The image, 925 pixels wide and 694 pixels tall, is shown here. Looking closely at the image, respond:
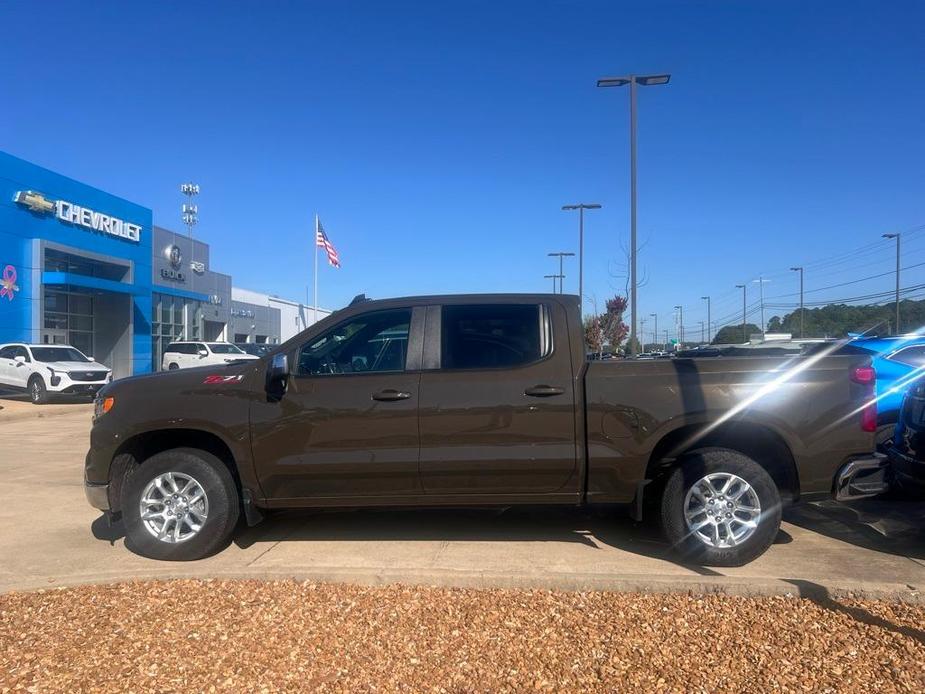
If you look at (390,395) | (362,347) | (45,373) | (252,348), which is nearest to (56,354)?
(45,373)

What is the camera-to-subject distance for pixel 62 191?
25094 millimetres

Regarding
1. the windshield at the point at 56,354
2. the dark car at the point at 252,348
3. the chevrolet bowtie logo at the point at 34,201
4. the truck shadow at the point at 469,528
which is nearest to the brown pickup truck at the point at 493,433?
the truck shadow at the point at 469,528

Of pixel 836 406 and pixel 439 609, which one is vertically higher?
pixel 836 406

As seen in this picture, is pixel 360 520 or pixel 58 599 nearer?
pixel 58 599

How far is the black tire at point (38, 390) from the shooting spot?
18092 mm

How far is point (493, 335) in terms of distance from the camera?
497 cm

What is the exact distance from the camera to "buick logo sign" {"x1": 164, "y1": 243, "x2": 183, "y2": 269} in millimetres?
32938

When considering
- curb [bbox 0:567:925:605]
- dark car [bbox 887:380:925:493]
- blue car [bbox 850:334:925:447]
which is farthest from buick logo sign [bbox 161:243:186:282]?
dark car [bbox 887:380:925:493]

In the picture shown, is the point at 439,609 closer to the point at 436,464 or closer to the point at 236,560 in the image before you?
the point at 436,464

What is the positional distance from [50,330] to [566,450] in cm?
2568

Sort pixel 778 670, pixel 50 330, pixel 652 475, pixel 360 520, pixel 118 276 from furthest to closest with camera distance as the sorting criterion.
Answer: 1. pixel 118 276
2. pixel 50 330
3. pixel 360 520
4. pixel 652 475
5. pixel 778 670

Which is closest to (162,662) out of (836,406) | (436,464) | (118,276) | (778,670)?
(436,464)

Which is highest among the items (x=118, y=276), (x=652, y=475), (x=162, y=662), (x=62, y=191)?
(x=62, y=191)

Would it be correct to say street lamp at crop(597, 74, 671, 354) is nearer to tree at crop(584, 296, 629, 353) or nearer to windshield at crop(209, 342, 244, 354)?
tree at crop(584, 296, 629, 353)
